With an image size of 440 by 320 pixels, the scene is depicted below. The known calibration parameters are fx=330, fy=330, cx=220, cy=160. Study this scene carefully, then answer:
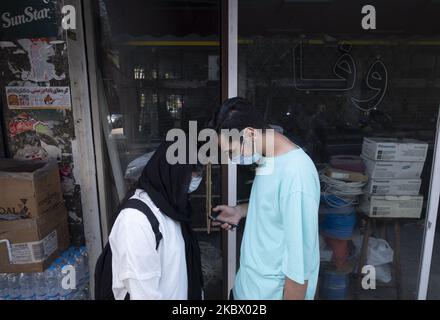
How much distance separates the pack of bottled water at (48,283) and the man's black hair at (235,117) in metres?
1.48

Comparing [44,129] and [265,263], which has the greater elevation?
[44,129]

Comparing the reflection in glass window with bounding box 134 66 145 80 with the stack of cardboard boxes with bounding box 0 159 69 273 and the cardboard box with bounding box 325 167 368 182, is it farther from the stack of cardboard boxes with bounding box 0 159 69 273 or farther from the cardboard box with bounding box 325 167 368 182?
the cardboard box with bounding box 325 167 368 182

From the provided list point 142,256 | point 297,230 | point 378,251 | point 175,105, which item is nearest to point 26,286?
point 142,256

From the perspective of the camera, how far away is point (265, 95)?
7.94ft

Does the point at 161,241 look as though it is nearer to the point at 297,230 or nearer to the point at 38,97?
the point at 297,230

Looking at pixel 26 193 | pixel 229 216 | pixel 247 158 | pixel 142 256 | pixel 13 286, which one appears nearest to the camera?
pixel 142 256

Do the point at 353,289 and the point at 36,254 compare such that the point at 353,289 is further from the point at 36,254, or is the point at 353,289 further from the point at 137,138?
the point at 36,254

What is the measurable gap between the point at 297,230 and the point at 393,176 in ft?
5.46

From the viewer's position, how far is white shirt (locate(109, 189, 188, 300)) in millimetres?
1145

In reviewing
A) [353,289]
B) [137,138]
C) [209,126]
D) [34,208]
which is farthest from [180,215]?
[353,289]

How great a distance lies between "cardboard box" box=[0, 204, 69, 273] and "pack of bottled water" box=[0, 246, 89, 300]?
0.17ft

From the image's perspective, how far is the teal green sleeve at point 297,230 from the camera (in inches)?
46.3

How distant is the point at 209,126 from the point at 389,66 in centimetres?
188

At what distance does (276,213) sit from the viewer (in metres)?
1.29
